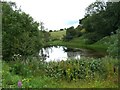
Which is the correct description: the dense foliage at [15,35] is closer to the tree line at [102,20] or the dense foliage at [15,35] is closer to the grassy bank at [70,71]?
the grassy bank at [70,71]

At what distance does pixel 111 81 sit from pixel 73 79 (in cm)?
157

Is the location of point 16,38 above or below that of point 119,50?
above

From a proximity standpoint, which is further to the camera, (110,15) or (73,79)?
(110,15)

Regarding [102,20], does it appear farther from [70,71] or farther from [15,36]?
[70,71]

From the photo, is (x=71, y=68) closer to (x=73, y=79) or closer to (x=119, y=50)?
(x=73, y=79)

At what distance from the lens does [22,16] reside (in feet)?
75.2

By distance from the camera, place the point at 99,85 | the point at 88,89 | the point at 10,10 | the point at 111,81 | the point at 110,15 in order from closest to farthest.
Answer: the point at 88,89 < the point at 99,85 < the point at 111,81 < the point at 10,10 < the point at 110,15

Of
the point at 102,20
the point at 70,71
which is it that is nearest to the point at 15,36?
the point at 70,71

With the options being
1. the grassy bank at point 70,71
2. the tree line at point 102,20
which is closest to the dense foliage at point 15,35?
the grassy bank at point 70,71

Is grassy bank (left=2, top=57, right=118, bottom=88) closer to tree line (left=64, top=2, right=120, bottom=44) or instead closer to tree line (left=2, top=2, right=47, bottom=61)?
tree line (left=2, top=2, right=47, bottom=61)

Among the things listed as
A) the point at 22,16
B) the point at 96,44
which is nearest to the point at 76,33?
the point at 96,44

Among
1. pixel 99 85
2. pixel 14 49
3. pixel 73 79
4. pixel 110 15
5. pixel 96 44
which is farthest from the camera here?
pixel 96 44

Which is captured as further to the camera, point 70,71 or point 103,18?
point 103,18

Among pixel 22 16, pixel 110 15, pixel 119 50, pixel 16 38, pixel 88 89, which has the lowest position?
pixel 88 89
